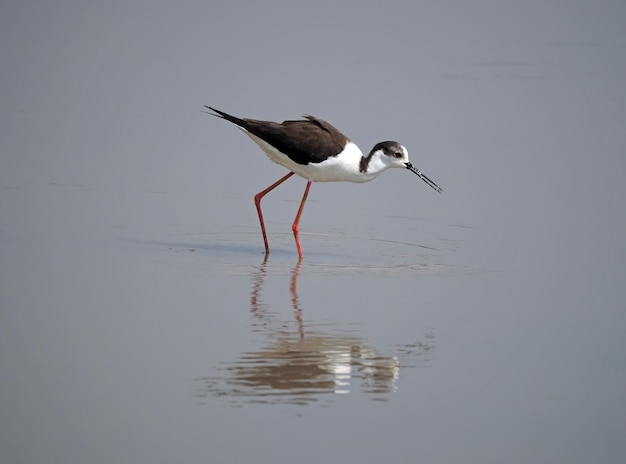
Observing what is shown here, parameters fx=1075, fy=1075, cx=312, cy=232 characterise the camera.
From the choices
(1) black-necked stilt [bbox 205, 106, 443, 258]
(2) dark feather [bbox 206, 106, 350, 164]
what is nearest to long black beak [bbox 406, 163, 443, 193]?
(1) black-necked stilt [bbox 205, 106, 443, 258]

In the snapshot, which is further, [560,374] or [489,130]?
[489,130]

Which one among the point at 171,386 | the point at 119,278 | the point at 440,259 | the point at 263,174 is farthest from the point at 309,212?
the point at 171,386

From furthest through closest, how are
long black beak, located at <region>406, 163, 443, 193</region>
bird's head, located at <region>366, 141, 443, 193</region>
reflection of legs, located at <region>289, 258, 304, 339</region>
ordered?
long black beak, located at <region>406, 163, 443, 193</region>, bird's head, located at <region>366, 141, 443, 193</region>, reflection of legs, located at <region>289, 258, 304, 339</region>

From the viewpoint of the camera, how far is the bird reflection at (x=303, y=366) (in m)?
4.61

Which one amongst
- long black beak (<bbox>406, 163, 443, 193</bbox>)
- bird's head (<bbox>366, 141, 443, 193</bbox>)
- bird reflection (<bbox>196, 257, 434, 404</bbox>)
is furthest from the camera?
long black beak (<bbox>406, 163, 443, 193</bbox>)

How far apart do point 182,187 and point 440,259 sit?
2.70 m

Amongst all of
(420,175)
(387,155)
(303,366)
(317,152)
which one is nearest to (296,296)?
(303,366)

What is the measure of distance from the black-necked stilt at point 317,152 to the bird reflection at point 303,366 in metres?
2.49

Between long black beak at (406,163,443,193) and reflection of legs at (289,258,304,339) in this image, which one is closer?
reflection of legs at (289,258,304,339)

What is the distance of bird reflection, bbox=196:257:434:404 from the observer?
4609 millimetres

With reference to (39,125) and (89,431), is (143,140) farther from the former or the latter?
(89,431)

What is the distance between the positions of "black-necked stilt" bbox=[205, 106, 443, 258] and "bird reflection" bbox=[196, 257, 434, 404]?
2490 millimetres

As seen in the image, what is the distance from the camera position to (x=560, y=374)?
5.20 metres

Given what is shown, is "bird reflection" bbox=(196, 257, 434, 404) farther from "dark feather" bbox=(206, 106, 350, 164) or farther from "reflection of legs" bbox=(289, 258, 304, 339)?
"dark feather" bbox=(206, 106, 350, 164)
